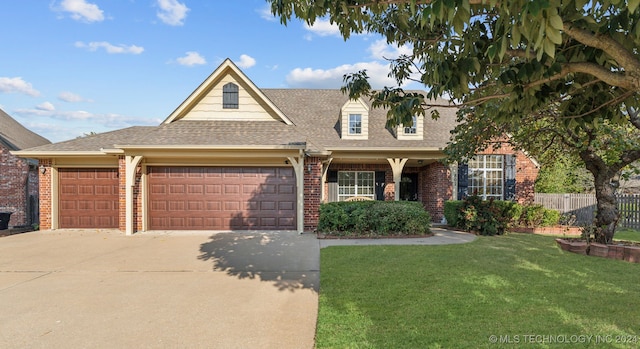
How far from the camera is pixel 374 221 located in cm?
1030

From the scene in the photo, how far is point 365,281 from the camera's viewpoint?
18.1 ft

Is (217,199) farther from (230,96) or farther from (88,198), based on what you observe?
(88,198)

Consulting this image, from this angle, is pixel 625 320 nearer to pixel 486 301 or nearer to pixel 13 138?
pixel 486 301

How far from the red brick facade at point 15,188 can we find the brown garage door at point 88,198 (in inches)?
187

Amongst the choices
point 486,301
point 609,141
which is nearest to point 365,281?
point 486,301

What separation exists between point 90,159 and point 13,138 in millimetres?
9348

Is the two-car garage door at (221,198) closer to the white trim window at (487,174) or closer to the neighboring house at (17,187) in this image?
the neighboring house at (17,187)

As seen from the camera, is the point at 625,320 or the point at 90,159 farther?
the point at 90,159

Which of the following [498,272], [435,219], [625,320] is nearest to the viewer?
[625,320]

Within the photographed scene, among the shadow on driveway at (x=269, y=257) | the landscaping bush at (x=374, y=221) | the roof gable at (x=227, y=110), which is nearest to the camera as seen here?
the shadow on driveway at (x=269, y=257)

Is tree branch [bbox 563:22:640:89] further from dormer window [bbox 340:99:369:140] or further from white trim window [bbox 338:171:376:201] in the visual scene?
white trim window [bbox 338:171:376:201]

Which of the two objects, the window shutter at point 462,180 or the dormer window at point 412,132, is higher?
the dormer window at point 412,132

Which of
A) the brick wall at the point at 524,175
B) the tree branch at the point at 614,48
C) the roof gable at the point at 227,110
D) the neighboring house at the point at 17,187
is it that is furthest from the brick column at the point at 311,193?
the neighboring house at the point at 17,187

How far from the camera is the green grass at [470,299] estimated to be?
3.61 m
